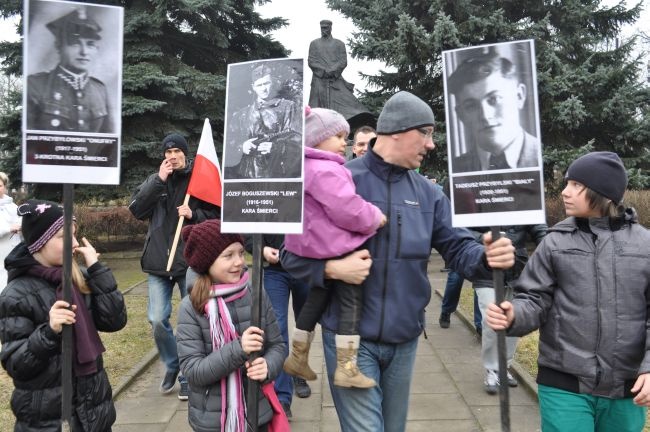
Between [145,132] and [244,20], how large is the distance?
199 inches

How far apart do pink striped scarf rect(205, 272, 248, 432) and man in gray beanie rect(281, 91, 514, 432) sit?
34 centimetres

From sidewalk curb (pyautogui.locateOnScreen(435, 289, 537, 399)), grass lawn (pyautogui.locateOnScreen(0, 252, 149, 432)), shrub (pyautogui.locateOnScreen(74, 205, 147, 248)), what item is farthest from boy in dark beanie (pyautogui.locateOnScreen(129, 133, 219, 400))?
shrub (pyautogui.locateOnScreen(74, 205, 147, 248))

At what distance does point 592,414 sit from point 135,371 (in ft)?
13.3

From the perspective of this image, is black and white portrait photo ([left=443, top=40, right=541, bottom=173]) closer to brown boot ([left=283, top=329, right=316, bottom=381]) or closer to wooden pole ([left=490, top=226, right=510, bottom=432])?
wooden pole ([left=490, top=226, right=510, bottom=432])

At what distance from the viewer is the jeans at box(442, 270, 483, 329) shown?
627 cm

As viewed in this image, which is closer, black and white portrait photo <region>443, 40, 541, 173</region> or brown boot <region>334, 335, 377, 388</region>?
black and white portrait photo <region>443, 40, 541, 173</region>

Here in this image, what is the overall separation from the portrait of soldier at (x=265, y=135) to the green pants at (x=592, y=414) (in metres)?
1.61

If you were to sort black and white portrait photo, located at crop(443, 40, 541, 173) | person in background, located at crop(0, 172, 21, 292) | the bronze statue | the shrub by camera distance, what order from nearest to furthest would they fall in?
black and white portrait photo, located at crop(443, 40, 541, 173) → person in background, located at crop(0, 172, 21, 292) → the bronze statue → the shrub

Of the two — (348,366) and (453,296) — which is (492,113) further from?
(453,296)

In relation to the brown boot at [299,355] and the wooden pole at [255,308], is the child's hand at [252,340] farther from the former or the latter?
the brown boot at [299,355]

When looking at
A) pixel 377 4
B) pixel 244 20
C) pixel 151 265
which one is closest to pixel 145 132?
pixel 244 20

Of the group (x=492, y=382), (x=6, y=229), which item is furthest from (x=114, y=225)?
(x=492, y=382)

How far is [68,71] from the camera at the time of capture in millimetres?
2422

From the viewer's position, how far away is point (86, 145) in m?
2.45
